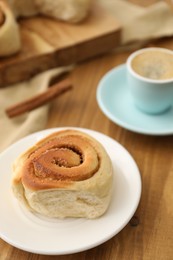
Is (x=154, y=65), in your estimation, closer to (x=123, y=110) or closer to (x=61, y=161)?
(x=123, y=110)

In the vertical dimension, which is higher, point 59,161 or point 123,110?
point 59,161

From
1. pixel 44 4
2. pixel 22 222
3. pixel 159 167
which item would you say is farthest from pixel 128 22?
pixel 22 222

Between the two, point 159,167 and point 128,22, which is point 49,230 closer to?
point 159,167

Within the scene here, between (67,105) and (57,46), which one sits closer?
(67,105)

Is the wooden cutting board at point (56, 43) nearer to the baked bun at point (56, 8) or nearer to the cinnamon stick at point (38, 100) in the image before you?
the baked bun at point (56, 8)

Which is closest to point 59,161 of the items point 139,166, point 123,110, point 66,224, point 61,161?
point 61,161

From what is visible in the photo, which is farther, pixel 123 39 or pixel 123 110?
pixel 123 39

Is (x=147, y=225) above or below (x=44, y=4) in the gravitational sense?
below

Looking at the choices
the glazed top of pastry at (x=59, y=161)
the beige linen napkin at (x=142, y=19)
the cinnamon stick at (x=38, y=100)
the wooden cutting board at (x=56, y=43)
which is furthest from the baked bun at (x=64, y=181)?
the beige linen napkin at (x=142, y=19)
